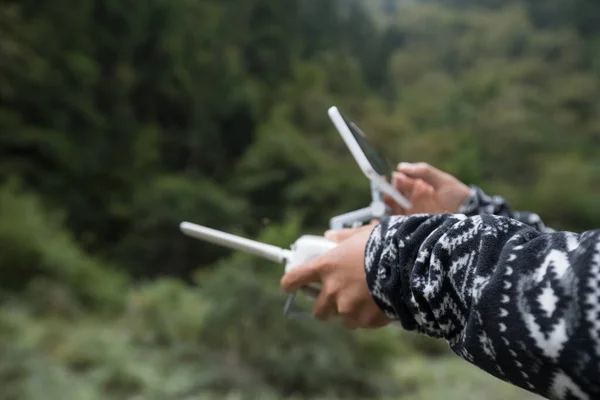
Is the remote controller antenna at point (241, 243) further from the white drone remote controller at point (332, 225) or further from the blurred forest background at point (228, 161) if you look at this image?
the blurred forest background at point (228, 161)

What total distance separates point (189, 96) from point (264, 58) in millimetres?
1652

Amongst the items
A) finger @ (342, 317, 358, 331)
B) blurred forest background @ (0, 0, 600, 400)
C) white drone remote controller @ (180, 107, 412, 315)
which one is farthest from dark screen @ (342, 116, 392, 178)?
blurred forest background @ (0, 0, 600, 400)

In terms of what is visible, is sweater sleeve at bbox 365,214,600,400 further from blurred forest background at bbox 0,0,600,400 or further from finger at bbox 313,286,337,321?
blurred forest background at bbox 0,0,600,400

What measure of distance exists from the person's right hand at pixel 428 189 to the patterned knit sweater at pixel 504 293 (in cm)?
38

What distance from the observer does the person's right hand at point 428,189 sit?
0.95 metres

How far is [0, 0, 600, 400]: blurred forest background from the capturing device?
280 cm

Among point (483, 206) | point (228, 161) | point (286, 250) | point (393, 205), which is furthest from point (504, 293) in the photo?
point (228, 161)

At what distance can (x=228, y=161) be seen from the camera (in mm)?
7039

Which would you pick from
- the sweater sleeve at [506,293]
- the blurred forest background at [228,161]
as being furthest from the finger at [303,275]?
the blurred forest background at [228,161]

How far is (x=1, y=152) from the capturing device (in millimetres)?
5664

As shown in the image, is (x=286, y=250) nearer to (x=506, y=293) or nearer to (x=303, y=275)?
(x=303, y=275)

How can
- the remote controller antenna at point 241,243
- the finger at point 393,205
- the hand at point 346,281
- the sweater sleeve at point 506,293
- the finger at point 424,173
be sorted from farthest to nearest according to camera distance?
the finger at point 424,173 < the finger at point 393,205 < the remote controller antenna at point 241,243 < the hand at point 346,281 < the sweater sleeve at point 506,293

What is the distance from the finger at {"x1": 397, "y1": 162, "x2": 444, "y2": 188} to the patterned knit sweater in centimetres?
45

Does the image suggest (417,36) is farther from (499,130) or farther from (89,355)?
(89,355)
